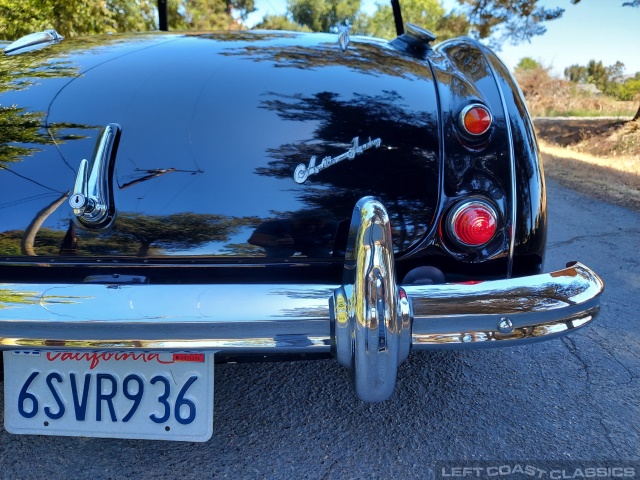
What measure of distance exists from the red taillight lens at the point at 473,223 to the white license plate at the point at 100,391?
0.83 m

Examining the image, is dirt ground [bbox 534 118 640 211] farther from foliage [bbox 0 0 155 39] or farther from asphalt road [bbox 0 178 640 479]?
foliage [bbox 0 0 155 39]

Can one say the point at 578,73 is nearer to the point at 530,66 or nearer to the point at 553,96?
the point at 530,66

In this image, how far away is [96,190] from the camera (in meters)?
1.51

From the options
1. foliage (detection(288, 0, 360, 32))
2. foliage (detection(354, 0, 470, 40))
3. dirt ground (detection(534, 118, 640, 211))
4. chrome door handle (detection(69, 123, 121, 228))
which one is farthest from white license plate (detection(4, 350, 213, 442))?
foliage (detection(354, 0, 470, 40))

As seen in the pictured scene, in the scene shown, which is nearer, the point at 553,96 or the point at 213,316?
the point at 213,316

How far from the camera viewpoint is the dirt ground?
6.77m

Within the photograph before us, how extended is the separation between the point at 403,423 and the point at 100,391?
1.08 meters

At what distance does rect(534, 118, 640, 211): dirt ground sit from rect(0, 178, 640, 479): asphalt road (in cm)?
425

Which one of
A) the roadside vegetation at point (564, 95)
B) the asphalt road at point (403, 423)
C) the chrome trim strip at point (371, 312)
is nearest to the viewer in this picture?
the chrome trim strip at point (371, 312)

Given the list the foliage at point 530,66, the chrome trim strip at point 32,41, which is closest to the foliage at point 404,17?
the foliage at point 530,66

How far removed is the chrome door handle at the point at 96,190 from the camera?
58.6 inches

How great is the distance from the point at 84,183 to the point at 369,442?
128 centimetres

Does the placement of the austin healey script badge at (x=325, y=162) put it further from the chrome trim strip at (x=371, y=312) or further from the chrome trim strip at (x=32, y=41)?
the chrome trim strip at (x=32, y=41)

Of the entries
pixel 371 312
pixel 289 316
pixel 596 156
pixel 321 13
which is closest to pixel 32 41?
pixel 289 316
